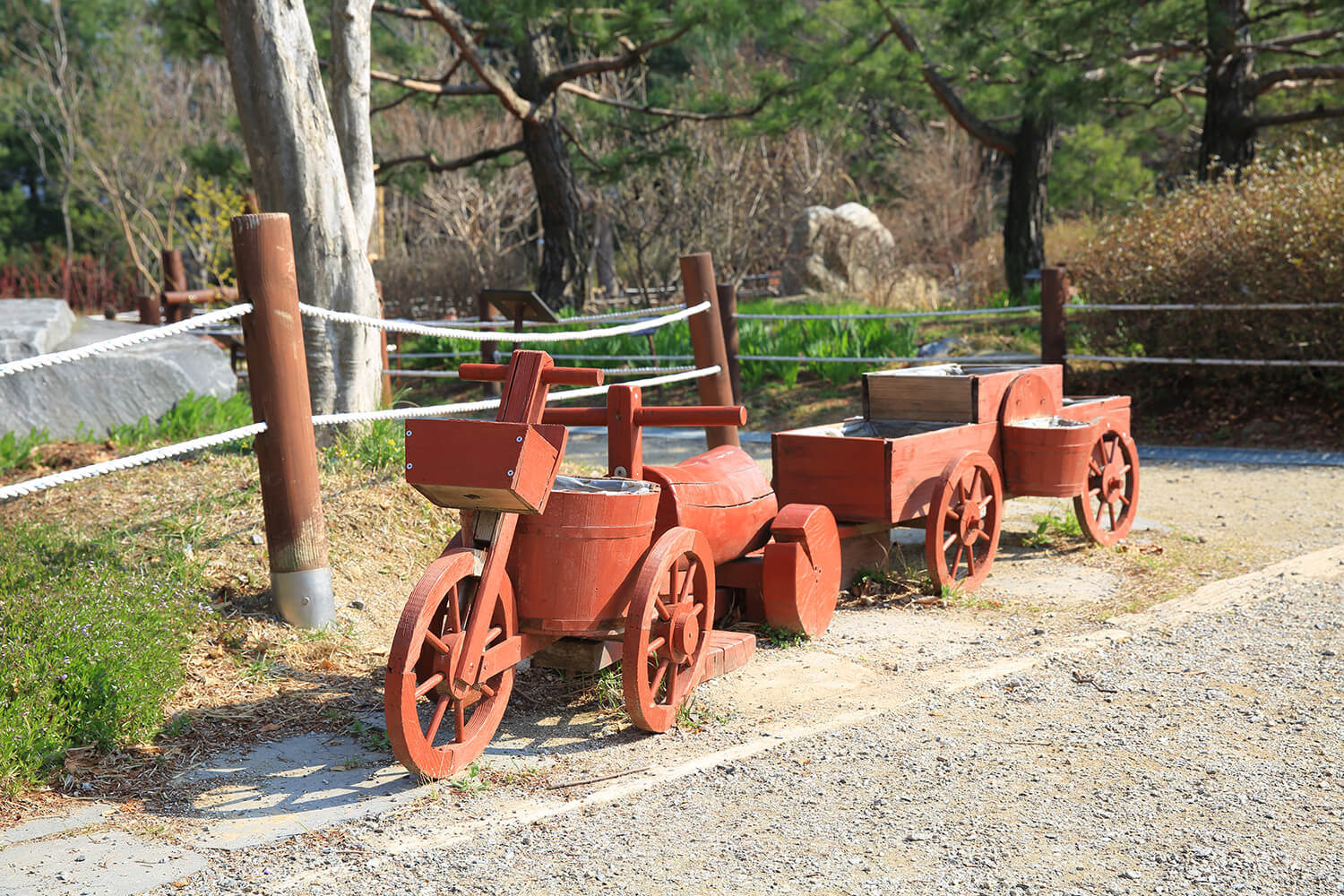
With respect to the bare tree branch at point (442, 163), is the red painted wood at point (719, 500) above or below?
below

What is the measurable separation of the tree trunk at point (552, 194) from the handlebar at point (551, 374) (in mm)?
9643

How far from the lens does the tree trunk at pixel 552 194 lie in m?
12.9

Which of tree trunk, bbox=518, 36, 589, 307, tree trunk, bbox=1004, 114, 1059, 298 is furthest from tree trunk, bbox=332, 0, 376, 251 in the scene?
tree trunk, bbox=1004, 114, 1059, 298

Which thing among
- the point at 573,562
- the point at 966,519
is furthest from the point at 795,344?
the point at 573,562

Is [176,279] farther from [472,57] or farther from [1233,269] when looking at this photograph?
[1233,269]

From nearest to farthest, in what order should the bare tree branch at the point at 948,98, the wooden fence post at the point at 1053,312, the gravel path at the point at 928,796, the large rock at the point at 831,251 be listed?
the gravel path at the point at 928,796, the wooden fence post at the point at 1053,312, the bare tree branch at the point at 948,98, the large rock at the point at 831,251

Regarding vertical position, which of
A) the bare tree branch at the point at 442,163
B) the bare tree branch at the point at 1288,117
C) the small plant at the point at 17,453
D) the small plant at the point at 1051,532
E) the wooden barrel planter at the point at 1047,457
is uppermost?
the bare tree branch at the point at 442,163

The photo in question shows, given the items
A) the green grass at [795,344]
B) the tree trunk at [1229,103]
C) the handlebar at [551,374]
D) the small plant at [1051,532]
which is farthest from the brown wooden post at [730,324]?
the handlebar at [551,374]

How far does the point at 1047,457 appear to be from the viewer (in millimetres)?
4844

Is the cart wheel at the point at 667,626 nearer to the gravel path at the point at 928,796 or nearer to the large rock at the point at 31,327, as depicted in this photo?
the gravel path at the point at 928,796

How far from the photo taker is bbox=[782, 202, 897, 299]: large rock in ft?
55.7

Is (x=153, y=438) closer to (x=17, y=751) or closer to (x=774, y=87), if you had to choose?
(x=17, y=751)

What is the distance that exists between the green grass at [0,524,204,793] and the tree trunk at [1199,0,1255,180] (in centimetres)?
971

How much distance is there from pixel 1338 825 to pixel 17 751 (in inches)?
117
